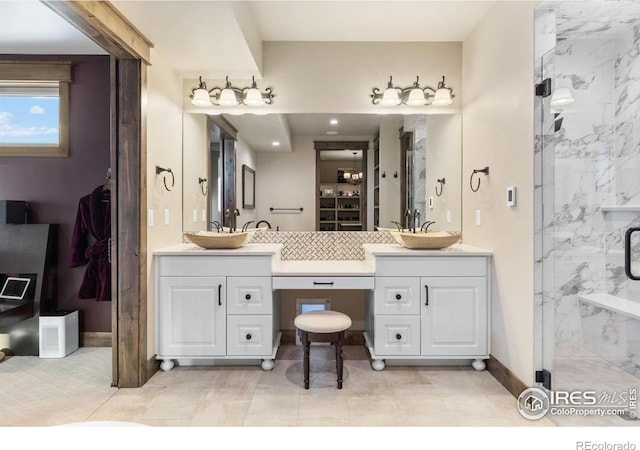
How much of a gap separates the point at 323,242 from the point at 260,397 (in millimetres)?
1414

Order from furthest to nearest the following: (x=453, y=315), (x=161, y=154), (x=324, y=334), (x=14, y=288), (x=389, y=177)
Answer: (x=389, y=177) < (x=14, y=288) < (x=161, y=154) < (x=453, y=315) < (x=324, y=334)

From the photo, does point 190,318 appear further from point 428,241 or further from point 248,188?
point 428,241

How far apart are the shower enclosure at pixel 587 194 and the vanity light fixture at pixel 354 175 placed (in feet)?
4.83

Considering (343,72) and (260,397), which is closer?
(260,397)

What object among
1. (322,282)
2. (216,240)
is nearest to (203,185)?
(216,240)

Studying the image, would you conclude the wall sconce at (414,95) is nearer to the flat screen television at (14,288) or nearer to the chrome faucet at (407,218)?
the chrome faucet at (407,218)

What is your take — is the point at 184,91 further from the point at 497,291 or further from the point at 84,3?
the point at 497,291

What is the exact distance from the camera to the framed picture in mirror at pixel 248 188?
3.21 meters

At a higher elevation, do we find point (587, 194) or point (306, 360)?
point (587, 194)

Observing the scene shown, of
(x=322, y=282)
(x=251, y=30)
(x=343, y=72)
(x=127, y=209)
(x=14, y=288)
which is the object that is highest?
(x=251, y=30)

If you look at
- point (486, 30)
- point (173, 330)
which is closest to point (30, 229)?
point (173, 330)

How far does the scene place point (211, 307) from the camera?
2545 millimetres

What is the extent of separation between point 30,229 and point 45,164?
58 centimetres

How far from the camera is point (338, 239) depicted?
3.19 meters
